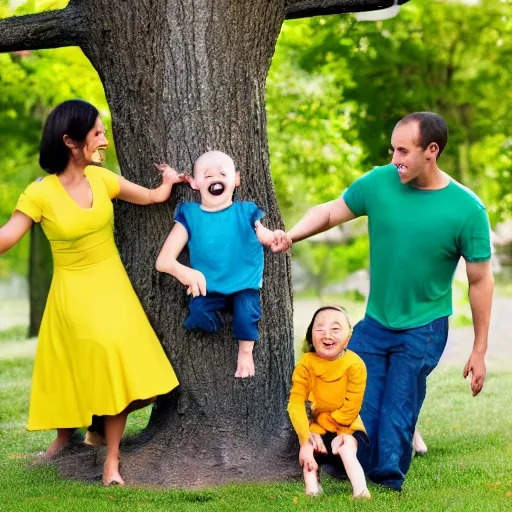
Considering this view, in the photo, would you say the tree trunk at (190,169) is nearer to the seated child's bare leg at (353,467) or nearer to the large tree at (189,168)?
the large tree at (189,168)

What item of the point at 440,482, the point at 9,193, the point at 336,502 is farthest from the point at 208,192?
the point at 9,193

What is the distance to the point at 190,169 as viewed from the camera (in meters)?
5.67

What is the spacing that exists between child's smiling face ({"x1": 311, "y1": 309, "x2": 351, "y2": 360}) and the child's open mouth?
33.2 inches

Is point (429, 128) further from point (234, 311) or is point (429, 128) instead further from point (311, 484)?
point (311, 484)

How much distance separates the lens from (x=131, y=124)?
5793mm

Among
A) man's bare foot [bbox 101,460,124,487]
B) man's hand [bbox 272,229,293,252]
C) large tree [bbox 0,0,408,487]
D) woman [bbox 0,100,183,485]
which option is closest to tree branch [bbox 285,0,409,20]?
large tree [bbox 0,0,408,487]

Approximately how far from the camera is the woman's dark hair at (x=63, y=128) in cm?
529

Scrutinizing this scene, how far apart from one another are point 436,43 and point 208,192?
10.8 m

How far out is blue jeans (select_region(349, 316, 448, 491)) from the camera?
539 centimetres

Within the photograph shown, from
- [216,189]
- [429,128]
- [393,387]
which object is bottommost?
[393,387]

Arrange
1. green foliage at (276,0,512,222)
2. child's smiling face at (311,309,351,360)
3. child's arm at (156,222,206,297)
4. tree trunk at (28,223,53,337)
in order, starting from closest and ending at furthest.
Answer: child's smiling face at (311,309,351,360), child's arm at (156,222,206,297), green foliage at (276,0,512,222), tree trunk at (28,223,53,337)

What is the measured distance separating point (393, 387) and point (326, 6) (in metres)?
2.38

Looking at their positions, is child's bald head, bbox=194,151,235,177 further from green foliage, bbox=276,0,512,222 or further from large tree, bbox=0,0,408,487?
green foliage, bbox=276,0,512,222

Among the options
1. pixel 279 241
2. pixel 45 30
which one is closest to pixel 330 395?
pixel 279 241
